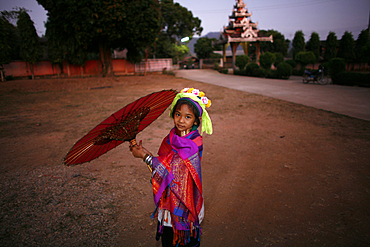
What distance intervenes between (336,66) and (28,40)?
26.3 metres

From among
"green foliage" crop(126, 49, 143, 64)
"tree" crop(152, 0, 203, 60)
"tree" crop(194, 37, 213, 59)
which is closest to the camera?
"green foliage" crop(126, 49, 143, 64)

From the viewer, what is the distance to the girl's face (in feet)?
5.61

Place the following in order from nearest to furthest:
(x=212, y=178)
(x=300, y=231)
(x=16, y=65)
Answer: (x=300, y=231), (x=212, y=178), (x=16, y=65)

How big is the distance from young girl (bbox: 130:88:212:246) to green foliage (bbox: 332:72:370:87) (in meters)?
14.4

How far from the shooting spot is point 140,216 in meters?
2.71

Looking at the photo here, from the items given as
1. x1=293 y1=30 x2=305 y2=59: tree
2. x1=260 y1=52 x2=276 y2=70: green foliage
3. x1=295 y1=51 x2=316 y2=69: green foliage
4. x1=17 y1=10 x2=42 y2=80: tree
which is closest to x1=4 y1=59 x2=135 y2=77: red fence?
x1=17 y1=10 x2=42 y2=80: tree

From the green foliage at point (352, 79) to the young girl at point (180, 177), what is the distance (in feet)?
47.2

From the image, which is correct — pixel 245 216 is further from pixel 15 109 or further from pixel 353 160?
pixel 15 109

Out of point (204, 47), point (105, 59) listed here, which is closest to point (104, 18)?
point (105, 59)

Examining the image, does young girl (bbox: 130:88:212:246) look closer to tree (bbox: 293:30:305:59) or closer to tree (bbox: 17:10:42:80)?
tree (bbox: 17:10:42:80)

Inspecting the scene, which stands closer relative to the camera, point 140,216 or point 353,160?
point 140,216

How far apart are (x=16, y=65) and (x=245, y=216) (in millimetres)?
28032

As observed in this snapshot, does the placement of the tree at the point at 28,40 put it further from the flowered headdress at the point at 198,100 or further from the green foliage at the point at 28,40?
the flowered headdress at the point at 198,100

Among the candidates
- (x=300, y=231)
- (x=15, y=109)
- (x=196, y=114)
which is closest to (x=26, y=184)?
(x=196, y=114)
